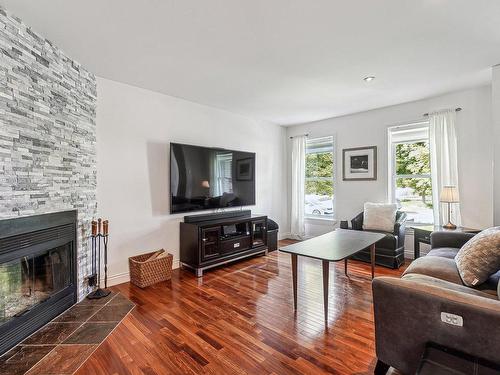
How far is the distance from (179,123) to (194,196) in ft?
3.52

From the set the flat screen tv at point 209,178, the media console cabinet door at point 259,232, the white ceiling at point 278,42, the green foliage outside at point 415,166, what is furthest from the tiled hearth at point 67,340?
the green foliage outside at point 415,166

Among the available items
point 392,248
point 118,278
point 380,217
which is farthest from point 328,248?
point 118,278

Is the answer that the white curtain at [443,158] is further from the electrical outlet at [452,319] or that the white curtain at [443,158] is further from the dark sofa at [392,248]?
the electrical outlet at [452,319]

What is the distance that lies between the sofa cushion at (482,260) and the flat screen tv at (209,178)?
9.73ft

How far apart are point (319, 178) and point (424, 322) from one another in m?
3.97

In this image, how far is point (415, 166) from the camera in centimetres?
407

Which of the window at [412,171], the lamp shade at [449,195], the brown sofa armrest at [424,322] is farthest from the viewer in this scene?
the window at [412,171]

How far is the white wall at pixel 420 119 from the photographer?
3393 mm

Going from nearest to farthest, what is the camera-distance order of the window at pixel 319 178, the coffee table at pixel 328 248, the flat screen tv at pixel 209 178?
the coffee table at pixel 328 248 < the flat screen tv at pixel 209 178 < the window at pixel 319 178

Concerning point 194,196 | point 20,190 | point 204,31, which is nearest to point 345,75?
point 204,31

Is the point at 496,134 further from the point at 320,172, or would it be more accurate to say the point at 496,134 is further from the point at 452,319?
the point at 320,172

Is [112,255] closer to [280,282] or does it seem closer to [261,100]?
[280,282]

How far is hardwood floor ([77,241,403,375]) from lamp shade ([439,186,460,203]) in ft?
4.67

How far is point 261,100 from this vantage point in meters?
3.86
